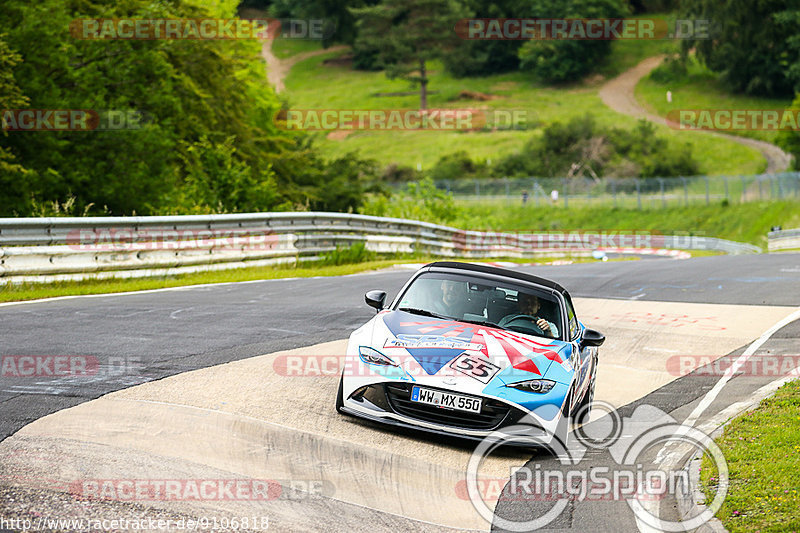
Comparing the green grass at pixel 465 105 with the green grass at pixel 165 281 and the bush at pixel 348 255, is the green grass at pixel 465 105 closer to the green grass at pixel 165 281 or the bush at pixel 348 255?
the bush at pixel 348 255

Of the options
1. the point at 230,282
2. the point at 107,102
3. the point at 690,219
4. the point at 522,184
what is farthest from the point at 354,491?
the point at 522,184

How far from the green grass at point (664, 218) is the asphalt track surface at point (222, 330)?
31.6 m

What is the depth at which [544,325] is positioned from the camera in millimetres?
8602

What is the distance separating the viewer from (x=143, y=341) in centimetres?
1047

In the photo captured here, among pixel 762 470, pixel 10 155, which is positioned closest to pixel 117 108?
pixel 10 155

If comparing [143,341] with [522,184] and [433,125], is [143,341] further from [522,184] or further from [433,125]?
[433,125]

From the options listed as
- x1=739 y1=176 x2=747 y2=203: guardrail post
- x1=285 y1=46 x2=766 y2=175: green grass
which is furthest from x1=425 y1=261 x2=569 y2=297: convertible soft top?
x1=285 y1=46 x2=766 y2=175: green grass

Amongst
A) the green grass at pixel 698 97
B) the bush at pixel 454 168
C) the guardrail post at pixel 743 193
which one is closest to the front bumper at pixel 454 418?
the guardrail post at pixel 743 193

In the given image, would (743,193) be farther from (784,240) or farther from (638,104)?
(638,104)

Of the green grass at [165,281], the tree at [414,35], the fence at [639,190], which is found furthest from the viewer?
the tree at [414,35]

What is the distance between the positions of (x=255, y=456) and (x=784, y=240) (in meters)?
41.2

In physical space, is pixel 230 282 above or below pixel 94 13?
below

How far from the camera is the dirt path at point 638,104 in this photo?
8231cm

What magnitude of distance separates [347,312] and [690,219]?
48.3 metres
